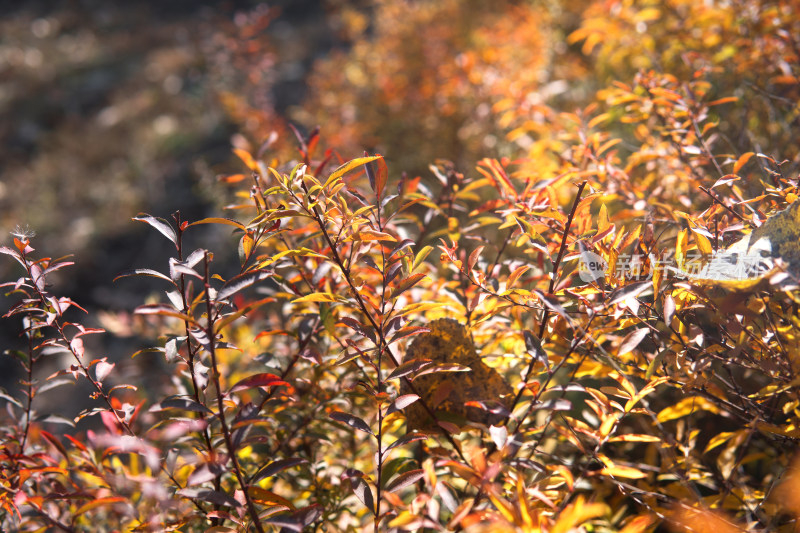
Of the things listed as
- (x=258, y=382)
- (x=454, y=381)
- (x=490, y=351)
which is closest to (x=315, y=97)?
(x=490, y=351)

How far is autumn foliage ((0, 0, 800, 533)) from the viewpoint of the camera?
94 cm

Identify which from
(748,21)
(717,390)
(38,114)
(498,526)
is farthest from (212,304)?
(38,114)

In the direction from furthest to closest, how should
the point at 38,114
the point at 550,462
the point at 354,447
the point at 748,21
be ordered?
1. the point at 38,114
2. the point at 748,21
3. the point at 354,447
4. the point at 550,462

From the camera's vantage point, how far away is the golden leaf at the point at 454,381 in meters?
1.17

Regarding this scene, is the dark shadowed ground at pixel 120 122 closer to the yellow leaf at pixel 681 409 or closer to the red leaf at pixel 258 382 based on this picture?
the red leaf at pixel 258 382

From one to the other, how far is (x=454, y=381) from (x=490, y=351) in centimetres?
19

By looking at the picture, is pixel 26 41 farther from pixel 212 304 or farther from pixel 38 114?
pixel 212 304

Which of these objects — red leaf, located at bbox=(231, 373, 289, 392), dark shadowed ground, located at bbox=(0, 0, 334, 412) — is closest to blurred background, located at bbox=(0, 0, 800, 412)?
dark shadowed ground, located at bbox=(0, 0, 334, 412)

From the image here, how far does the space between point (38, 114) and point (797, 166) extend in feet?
30.9

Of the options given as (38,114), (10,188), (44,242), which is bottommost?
(44,242)

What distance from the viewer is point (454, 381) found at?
3.93 ft

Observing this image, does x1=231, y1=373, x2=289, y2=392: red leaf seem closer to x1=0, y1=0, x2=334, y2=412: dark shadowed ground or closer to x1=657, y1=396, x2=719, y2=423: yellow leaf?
x1=657, y1=396, x2=719, y2=423: yellow leaf

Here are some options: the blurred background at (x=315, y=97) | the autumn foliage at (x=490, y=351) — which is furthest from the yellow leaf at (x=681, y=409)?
the blurred background at (x=315, y=97)

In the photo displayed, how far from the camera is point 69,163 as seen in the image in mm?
6875
